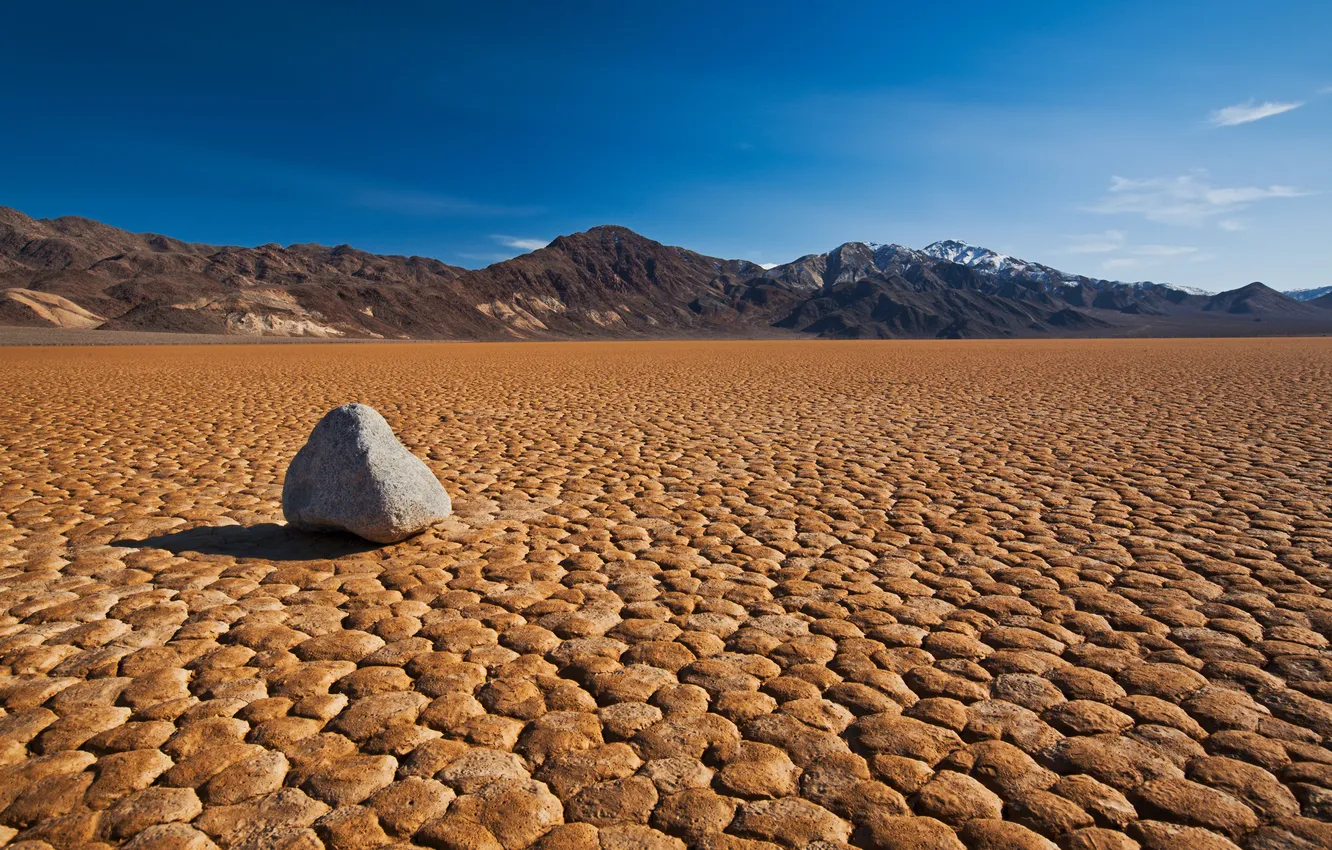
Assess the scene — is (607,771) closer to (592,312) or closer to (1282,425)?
(1282,425)

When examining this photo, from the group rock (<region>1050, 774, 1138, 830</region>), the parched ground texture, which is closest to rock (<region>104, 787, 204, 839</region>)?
the parched ground texture

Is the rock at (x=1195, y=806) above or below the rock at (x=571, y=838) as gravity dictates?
below

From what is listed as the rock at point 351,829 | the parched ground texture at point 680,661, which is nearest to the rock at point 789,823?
the parched ground texture at point 680,661

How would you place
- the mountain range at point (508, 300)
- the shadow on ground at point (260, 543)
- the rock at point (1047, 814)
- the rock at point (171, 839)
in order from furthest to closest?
the mountain range at point (508, 300)
the shadow on ground at point (260, 543)
the rock at point (1047, 814)
the rock at point (171, 839)

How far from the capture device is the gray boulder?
4035mm

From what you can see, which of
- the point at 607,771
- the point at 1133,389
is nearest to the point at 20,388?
the point at 607,771

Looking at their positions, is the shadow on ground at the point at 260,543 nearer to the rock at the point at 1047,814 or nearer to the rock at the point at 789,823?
the rock at the point at 789,823

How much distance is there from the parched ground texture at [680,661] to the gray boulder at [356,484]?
19 cm

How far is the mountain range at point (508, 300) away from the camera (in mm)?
83312

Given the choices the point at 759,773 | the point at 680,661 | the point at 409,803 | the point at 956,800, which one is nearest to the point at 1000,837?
the point at 956,800

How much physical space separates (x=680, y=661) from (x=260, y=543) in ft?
9.20

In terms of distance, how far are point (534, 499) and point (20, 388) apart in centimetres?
1381

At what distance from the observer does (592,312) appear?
134m

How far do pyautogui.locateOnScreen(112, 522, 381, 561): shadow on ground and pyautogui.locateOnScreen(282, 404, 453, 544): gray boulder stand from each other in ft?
0.32
